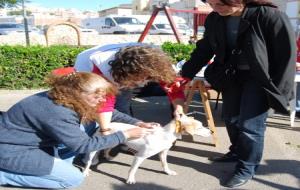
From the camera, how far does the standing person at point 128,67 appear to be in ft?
10.1

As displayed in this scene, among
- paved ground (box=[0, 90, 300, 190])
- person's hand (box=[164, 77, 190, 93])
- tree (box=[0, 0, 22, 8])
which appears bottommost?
paved ground (box=[0, 90, 300, 190])

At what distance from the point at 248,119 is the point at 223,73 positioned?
0.44 m

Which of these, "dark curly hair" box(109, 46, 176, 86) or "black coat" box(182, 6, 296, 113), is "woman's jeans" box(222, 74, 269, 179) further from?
"dark curly hair" box(109, 46, 176, 86)

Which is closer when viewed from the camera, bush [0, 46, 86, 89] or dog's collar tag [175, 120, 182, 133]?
dog's collar tag [175, 120, 182, 133]

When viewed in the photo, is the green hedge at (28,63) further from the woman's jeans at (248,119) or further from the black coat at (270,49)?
the black coat at (270,49)

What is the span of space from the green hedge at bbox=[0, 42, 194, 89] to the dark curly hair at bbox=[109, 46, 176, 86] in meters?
4.49

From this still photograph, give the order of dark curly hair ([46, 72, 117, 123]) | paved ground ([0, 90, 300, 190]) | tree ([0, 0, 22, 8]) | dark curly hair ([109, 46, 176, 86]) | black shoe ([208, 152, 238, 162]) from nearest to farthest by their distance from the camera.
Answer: dark curly hair ([46, 72, 117, 123]) → dark curly hair ([109, 46, 176, 86]) → paved ground ([0, 90, 300, 190]) → black shoe ([208, 152, 238, 162]) → tree ([0, 0, 22, 8])

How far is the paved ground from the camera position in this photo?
341 cm

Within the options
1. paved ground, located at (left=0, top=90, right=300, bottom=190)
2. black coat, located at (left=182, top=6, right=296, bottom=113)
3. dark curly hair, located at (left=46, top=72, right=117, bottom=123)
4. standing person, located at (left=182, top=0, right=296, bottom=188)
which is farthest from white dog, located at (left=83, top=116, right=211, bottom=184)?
black coat, located at (left=182, top=6, right=296, bottom=113)

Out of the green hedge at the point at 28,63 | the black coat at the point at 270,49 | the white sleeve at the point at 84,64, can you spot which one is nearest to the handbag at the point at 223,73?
the black coat at the point at 270,49

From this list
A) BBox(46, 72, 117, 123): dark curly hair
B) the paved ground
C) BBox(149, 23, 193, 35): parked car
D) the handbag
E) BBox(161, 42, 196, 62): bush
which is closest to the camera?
BBox(46, 72, 117, 123): dark curly hair

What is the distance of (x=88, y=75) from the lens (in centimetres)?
298

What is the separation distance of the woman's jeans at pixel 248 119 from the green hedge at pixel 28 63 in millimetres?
4642

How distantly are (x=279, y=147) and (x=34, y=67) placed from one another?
473cm
